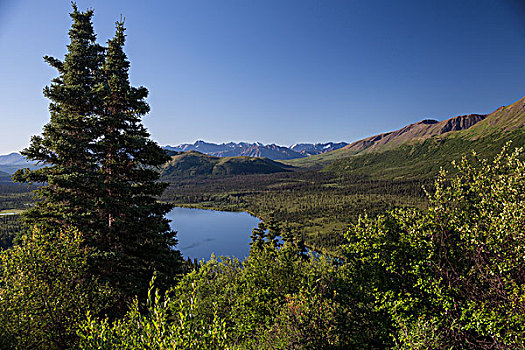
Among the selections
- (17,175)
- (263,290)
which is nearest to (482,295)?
(263,290)

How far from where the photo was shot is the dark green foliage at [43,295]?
11.0 m

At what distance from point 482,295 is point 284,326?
33.4 feet

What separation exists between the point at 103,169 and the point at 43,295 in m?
11.0

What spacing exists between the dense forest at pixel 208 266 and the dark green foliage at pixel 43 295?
0.07m

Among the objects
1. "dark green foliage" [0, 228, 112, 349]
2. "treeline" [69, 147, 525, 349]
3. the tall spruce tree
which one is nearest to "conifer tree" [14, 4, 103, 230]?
the tall spruce tree

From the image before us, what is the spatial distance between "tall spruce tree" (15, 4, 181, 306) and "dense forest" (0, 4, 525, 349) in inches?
4.8

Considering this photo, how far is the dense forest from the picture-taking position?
1107 cm

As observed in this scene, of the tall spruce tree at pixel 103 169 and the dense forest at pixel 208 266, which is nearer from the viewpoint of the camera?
the dense forest at pixel 208 266

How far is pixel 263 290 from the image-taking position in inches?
684

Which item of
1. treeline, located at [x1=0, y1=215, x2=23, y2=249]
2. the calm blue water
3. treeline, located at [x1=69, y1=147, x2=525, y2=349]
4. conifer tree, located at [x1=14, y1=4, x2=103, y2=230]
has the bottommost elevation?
the calm blue water

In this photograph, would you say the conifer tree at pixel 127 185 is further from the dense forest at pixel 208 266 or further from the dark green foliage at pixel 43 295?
the dark green foliage at pixel 43 295

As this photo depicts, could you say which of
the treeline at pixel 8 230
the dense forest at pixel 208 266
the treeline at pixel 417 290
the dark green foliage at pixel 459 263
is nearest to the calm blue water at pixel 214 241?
the treeline at pixel 8 230

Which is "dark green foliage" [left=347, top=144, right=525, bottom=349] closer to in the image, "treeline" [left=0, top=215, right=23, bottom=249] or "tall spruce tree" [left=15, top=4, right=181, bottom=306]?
"tall spruce tree" [left=15, top=4, right=181, bottom=306]

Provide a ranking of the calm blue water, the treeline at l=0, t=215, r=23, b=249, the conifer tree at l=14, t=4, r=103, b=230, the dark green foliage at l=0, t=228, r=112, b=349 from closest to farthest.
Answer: the dark green foliage at l=0, t=228, r=112, b=349 → the conifer tree at l=14, t=4, r=103, b=230 → the treeline at l=0, t=215, r=23, b=249 → the calm blue water
